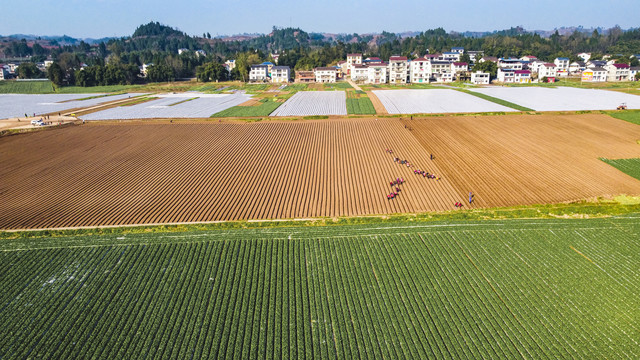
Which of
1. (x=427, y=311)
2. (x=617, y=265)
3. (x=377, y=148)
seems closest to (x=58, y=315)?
(x=427, y=311)

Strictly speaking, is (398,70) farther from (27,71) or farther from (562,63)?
(27,71)

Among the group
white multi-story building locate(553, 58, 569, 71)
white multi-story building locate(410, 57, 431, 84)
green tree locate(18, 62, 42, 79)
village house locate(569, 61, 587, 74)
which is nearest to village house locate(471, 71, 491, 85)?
white multi-story building locate(410, 57, 431, 84)

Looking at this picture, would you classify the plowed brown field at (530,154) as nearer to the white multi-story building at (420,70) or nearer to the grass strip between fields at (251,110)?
the grass strip between fields at (251,110)

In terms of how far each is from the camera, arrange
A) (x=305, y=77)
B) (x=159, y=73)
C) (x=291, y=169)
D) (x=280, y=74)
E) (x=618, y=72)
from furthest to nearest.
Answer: (x=305, y=77)
(x=280, y=74)
(x=159, y=73)
(x=618, y=72)
(x=291, y=169)

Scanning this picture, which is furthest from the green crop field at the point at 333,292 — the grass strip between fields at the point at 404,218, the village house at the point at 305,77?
the village house at the point at 305,77

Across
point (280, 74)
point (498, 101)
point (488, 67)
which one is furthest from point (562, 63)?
point (280, 74)

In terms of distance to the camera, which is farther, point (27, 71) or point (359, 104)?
point (27, 71)

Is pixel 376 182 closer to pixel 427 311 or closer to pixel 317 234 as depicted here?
→ pixel 317 234
